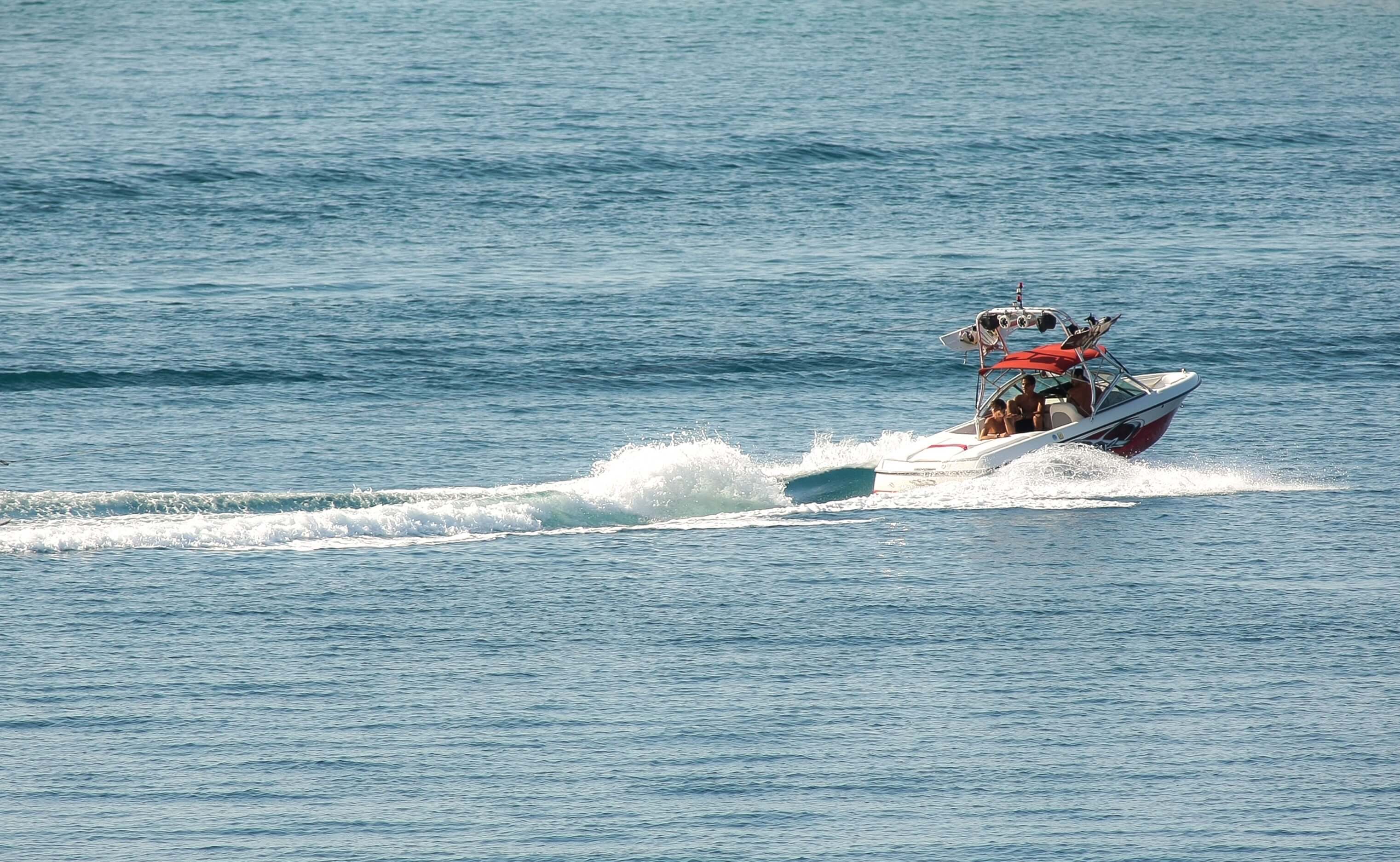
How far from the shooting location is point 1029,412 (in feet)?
94.4

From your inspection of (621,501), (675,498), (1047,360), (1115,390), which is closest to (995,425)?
(1047,360)

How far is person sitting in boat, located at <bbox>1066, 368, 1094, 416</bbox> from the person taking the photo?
2866 centimetres

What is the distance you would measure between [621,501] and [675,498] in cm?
92

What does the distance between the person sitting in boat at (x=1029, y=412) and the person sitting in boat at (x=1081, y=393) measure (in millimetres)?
500

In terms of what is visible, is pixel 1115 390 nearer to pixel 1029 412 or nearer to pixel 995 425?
pixel 1029 412

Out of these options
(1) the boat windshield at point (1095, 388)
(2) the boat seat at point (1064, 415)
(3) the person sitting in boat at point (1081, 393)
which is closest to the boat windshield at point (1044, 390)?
(1) the boat windshield at point (1095, 388)

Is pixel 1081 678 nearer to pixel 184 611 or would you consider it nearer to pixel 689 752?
pixel 689 752

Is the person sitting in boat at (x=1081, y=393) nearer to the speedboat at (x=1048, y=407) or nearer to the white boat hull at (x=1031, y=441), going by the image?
the speedboat at (x=1048, y=407)

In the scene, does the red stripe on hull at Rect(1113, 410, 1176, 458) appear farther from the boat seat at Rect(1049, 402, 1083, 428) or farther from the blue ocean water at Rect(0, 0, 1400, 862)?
the boat seat at Rect(1049, 402, 1083, 428)

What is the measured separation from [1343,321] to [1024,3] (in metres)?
61.6

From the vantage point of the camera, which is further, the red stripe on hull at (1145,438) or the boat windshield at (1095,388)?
the red stripe on hull at (1145,438)

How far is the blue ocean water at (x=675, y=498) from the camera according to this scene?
17.5 metres

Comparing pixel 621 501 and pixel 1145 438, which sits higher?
pixel 1145 438

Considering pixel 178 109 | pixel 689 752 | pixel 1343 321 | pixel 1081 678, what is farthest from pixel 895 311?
pixel 178 109
